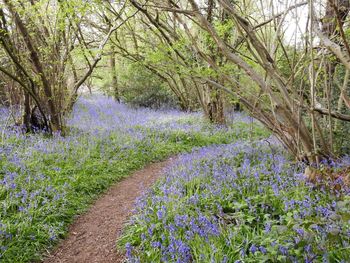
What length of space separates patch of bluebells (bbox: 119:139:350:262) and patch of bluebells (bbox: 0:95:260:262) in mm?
119

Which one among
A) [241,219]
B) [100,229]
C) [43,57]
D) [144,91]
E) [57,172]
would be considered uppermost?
[43,57]

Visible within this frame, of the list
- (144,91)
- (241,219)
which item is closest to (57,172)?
(241,219)

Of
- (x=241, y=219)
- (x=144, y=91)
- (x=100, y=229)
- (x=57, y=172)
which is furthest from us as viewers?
(x=144, y=91)

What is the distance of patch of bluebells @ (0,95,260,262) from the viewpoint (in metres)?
3.80

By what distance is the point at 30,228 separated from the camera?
3.90 metres

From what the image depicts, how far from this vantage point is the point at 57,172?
5574 millimetres

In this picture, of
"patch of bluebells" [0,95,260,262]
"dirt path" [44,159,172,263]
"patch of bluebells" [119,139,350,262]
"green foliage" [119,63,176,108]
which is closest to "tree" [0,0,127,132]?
"patch of bluebells" [0,95,260,262]

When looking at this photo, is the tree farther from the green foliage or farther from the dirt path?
the green foliage

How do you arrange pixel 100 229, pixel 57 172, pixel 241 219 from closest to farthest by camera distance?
pixel 241 219 < pixel 100 229 < pixel 57 172

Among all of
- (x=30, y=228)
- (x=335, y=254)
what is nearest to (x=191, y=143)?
(x=30, y=228)

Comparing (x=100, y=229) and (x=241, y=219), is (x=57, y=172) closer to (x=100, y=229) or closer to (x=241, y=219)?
(x=100, y=229)

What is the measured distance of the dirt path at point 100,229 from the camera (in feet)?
12.4

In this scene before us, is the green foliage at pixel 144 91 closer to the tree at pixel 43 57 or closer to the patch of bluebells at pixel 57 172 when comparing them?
the patch of bluebells at pixel 57 172

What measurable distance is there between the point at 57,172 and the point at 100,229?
1.73m
